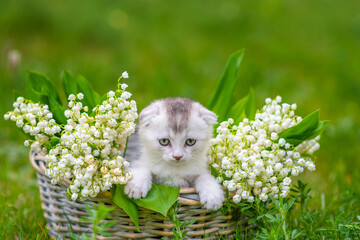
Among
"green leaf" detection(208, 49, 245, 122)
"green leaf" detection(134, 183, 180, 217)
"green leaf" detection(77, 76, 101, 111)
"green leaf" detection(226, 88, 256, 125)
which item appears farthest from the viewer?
"green leaf" detection(208, 49, 245, 122)

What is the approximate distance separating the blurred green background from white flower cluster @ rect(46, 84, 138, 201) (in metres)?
0.92

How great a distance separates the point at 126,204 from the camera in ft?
6.77

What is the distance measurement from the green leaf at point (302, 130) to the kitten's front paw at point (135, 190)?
78 cm

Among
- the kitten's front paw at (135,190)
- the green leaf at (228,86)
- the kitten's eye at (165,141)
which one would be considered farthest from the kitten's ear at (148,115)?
the green leaf at (228,86)

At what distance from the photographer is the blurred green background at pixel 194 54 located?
3.67 m

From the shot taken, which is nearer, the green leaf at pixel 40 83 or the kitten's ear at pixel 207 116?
the kitten's ear at pixel 207 116

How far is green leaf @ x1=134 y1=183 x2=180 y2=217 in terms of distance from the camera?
202cm

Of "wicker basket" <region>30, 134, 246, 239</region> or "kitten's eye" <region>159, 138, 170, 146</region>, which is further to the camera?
"kitten's eye" <region>159, 138, 170, 146</region>

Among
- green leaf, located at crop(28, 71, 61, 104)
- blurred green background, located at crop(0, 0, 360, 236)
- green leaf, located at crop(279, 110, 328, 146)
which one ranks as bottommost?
green leaf, located at crop(279, 110, 328, 146)

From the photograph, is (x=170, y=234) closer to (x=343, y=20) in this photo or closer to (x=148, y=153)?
(x=148, y=153)

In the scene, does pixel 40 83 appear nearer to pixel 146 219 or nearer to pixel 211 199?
pixel 146 219

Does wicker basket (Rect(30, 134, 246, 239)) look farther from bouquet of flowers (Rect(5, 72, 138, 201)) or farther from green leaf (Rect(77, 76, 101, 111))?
green leaf (Rect(77, 76, 101, 111))

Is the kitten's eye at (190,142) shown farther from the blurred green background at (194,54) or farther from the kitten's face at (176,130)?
the blurred green background at (194,54)

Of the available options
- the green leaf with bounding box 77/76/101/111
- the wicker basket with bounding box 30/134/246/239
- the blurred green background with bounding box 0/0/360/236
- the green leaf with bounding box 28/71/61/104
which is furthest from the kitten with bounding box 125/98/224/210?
the blurred green background with bounding box 0/0/360/236
